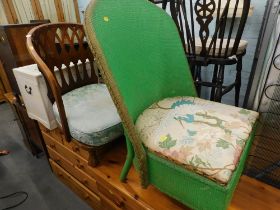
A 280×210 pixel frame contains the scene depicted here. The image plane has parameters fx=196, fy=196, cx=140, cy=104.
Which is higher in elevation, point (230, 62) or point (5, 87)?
point (230, 62)

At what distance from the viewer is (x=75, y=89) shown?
4.11ft

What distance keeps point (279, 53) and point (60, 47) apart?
1176mm

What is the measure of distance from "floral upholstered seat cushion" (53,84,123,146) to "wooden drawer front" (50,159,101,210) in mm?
452

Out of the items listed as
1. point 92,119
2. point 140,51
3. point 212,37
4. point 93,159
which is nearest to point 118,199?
point 93,159

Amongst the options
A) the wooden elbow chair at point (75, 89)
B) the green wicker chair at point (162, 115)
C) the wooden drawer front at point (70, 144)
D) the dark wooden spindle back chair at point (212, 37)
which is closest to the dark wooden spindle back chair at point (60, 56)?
the wooden elbow chair at point (75, 89)

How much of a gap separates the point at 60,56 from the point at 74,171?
0.72m

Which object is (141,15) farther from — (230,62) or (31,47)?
(230,62)

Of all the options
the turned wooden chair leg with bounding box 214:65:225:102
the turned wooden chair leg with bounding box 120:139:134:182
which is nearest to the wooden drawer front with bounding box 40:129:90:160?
the turned wooden chair leg with bounding box 120:139:134:182

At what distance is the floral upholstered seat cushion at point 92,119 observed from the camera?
0.88 meters

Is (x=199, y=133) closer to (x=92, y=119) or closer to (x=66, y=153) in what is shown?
(x=92, y=119)

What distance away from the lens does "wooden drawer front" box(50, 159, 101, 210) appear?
1.17 meters

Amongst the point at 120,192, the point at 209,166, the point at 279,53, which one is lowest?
the point at 120,192

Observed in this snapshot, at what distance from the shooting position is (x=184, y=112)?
0.78 m

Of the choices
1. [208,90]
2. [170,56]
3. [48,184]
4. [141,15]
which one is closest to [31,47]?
[141,15]
